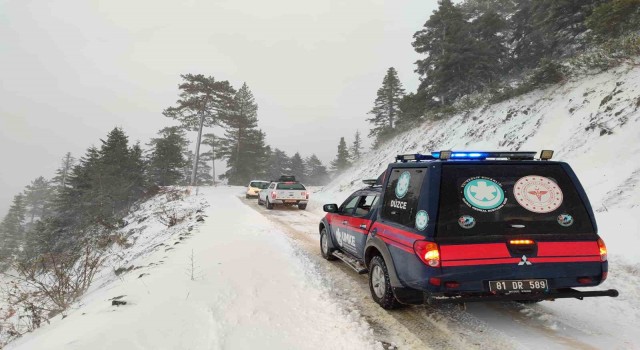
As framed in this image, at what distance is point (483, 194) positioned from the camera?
367 cm

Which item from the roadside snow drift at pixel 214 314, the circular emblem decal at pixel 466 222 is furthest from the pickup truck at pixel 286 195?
the circular emblem decal at pixel 466 222

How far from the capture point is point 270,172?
75.4m

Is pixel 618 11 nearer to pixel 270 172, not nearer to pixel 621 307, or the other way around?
pixel 621 307

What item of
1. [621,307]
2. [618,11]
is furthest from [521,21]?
[621,307]

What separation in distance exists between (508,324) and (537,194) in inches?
62.9

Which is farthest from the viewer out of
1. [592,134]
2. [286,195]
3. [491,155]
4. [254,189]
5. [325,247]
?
[254,189]

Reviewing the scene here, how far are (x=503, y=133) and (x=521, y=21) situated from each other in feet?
59.3

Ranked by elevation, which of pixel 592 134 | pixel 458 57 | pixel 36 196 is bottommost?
pixel 36 196

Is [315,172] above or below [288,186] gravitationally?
above

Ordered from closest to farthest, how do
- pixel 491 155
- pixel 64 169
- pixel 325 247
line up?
pixel 491 155 → pixel 325 247 → pixel 64 169

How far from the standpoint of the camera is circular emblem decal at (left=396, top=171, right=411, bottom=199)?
14.2 feet

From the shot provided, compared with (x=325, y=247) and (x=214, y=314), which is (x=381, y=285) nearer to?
(x=214, y=314)

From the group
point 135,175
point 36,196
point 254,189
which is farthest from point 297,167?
point 36,196

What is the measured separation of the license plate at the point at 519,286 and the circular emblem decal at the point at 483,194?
0.76m
